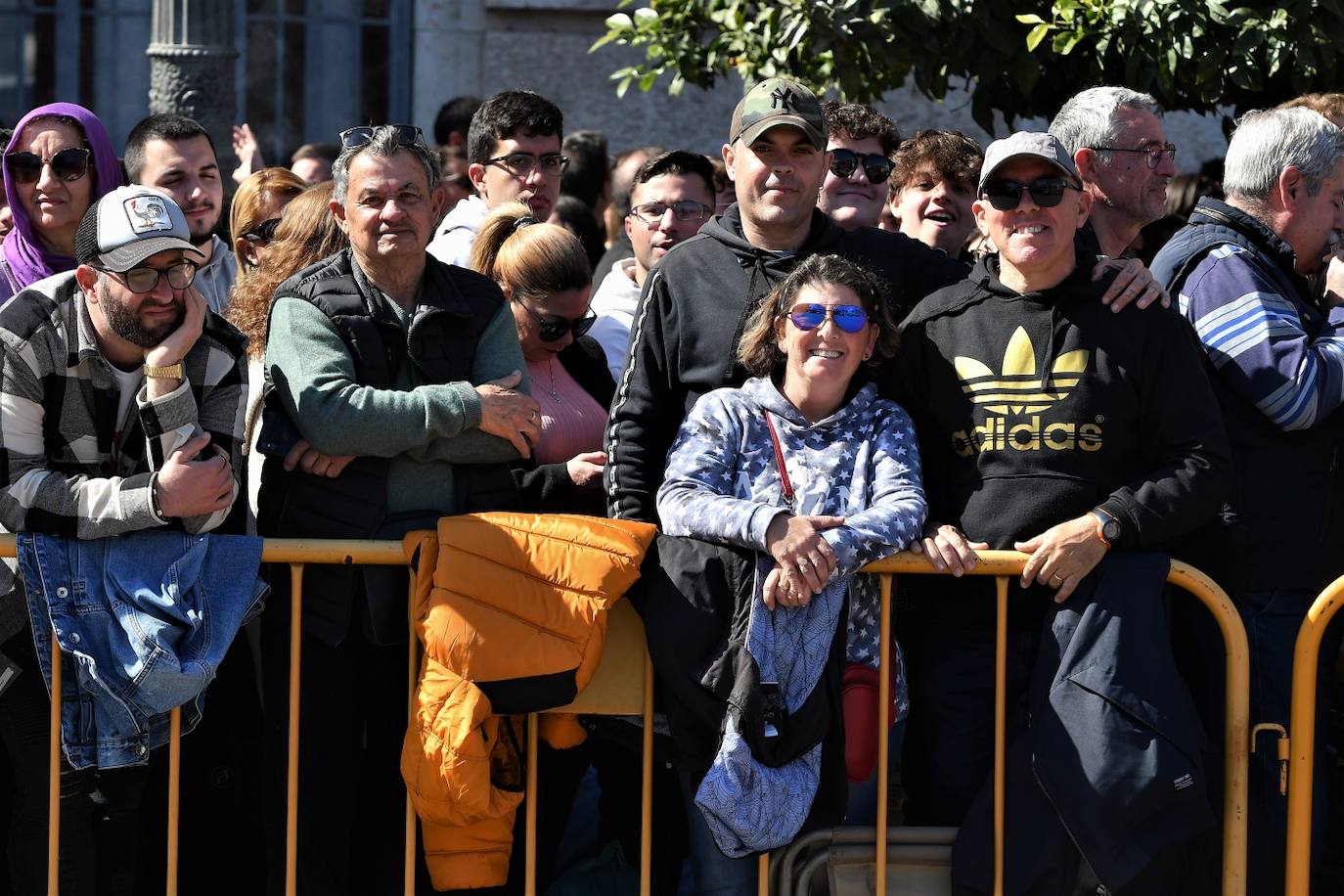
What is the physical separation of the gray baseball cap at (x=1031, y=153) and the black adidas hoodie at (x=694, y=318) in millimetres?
386

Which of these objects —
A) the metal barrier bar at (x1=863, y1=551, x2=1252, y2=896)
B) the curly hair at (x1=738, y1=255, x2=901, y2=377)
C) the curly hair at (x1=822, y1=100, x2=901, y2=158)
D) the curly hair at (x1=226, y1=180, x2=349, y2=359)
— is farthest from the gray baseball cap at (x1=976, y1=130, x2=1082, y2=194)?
the curly hair at (x1=226, y1=180, x2=349, y2=359)

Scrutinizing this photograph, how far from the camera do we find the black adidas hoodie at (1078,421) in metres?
4.10

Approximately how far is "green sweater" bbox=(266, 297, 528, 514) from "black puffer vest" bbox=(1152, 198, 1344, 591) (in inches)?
67.9

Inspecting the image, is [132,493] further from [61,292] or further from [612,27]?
[612,27]

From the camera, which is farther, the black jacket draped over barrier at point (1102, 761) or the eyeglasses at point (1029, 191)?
the eyeglasses at point (1029, 191)

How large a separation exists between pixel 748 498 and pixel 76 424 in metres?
1.49

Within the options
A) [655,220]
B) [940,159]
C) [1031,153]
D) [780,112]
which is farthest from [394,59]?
[1031,153]

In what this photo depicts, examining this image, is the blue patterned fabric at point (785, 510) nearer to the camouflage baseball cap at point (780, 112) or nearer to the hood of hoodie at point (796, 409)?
the hood of hoodie at point (796, 409)

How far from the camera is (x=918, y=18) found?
243 inches

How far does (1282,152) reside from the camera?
15.0 feet

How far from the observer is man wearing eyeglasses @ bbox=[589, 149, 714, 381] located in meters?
5.47

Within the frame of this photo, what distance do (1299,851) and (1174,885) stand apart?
1.04ft

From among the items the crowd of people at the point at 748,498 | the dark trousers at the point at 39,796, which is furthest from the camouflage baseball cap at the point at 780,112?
the dark trousers at the point at 39,796

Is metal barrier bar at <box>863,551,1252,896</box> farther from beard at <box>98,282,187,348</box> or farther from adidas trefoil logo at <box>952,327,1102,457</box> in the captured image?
beard at <box>98,282,187,348</box>
